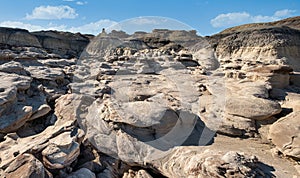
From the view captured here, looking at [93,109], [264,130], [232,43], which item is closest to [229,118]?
[264,130]

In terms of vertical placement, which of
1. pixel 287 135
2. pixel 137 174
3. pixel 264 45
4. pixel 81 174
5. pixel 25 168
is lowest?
pixel 137 174

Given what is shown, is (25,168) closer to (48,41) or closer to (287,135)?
(287,135)

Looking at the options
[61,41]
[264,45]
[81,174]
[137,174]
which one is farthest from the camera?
[61,41]

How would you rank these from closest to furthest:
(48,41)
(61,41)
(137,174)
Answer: (137,174) → (48,41) → (61,41)

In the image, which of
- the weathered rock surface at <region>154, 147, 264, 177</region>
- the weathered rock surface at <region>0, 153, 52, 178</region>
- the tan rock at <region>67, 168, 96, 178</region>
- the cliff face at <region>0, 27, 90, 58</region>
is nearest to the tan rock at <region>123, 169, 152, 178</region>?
the weathered rock surface at <region>154, 147, 264, 177</region>

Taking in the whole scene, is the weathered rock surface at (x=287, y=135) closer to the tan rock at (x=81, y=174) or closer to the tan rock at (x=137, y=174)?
the tan rock at (x=137, y=174)

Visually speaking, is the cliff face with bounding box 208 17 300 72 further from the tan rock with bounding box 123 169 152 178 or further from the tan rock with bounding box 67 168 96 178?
the tan rock with bounding box 67 168 96 178

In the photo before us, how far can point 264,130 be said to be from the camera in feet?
12.5

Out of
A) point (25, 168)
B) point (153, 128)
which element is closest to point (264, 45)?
point (153, 128)

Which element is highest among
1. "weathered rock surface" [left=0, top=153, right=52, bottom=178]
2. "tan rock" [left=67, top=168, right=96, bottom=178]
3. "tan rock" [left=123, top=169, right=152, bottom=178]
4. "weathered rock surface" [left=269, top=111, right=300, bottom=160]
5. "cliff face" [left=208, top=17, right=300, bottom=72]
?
"cliff face" [left=208, top=17, right=300, bottom=72]

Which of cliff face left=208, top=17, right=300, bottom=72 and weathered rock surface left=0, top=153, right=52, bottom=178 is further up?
cliff face left=208, top=17, right=300, bottom=72

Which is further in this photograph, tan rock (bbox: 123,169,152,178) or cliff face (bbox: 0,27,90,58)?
cliff face (bbox: 0,27,90,58)

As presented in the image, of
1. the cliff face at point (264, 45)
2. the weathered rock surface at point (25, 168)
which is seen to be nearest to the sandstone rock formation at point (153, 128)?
the weathered rock surface at point (25, 168)

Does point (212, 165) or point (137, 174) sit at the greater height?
point (212, 165)
